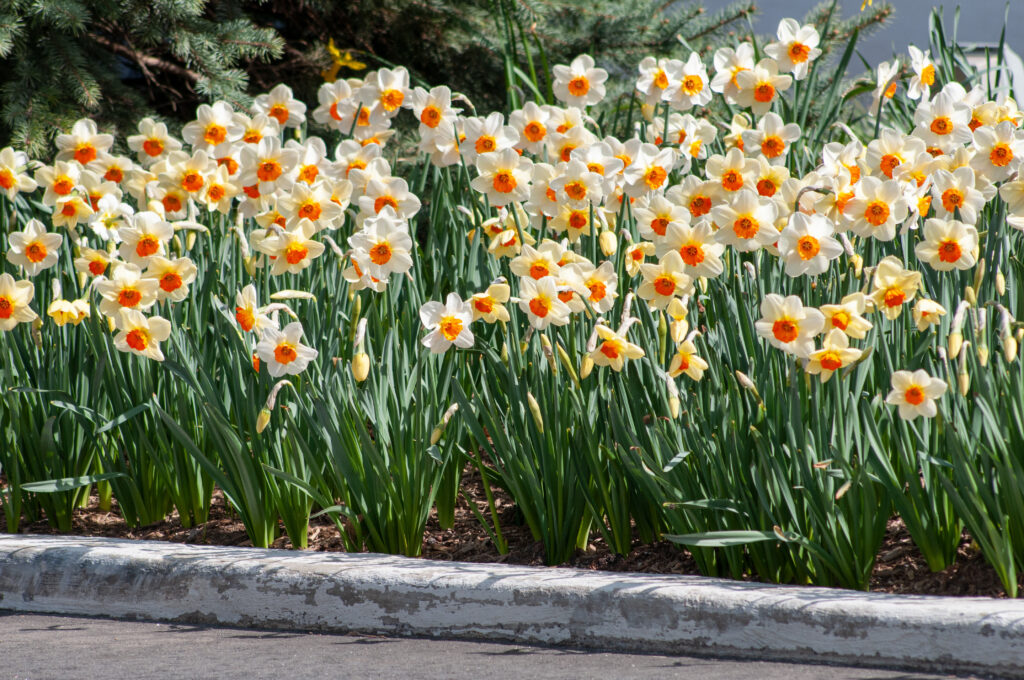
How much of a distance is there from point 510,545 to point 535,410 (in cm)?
46

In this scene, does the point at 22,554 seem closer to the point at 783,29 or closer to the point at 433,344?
the point at 433,344

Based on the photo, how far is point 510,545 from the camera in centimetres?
244

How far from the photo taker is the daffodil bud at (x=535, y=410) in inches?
84.0

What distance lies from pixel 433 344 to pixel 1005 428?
3.80ft

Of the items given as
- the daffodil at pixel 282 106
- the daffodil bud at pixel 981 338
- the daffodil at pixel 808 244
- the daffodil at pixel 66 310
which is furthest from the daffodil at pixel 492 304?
the daffodil at pixel 282 106

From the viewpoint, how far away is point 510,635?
200 cm

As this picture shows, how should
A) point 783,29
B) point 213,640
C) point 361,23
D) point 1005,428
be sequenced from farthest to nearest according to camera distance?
point 361,23
point 783,29
point 213,640
point 1005,428

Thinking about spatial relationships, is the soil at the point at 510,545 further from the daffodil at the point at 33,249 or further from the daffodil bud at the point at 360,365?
the daffodil at the point at 33,249

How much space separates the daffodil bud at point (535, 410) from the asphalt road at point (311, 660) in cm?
47

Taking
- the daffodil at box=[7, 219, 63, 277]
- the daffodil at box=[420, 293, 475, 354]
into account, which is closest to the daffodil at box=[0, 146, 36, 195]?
the daffodil at box=[7, 219, 63, 277]

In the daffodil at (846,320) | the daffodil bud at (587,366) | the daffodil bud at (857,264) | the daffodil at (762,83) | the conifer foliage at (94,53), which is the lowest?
the daffodil bud at (587,366)

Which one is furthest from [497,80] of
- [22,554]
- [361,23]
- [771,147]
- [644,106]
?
[22,554]

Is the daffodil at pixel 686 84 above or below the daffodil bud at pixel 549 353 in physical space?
above

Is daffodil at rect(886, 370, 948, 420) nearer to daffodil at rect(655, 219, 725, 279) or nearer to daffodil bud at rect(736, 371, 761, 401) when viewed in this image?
daffodil bud at rect(736, 371, 761, 401)
